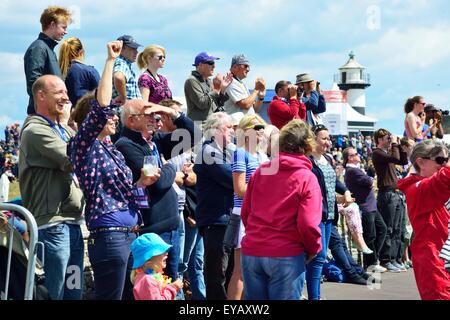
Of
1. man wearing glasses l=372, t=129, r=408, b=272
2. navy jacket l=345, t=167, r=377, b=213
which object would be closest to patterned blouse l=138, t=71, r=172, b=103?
navy jacket l=345, t=167, r=377, b=213

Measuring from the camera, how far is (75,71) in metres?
7.66

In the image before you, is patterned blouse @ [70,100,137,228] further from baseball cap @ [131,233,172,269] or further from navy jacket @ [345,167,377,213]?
navy jacket @ [345,167,377,213]

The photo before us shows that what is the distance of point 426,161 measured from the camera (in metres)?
6.06

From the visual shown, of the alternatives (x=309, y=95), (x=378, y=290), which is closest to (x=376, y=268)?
(x=378, y=290)

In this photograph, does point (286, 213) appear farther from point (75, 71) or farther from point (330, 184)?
point (75, 71)

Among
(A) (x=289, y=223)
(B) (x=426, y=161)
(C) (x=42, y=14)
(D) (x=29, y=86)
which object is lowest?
(A) (x=289, y=223)

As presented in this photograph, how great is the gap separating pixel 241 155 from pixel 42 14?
8.11 feet

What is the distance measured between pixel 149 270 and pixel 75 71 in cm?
284

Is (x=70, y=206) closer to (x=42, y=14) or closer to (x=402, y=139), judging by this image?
(x=42, y=14)

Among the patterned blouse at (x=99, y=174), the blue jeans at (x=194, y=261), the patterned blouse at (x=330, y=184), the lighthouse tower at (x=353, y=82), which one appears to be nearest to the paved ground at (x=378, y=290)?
the patterned blouse at (x=330, y=184)

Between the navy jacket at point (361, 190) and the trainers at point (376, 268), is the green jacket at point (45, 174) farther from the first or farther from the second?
the trainers at point (376, 268)
